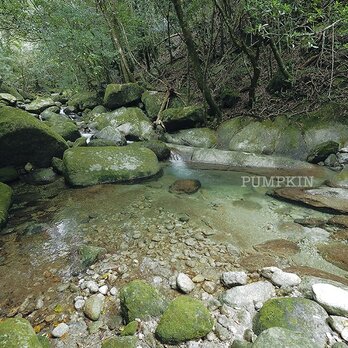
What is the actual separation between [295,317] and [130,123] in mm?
8278

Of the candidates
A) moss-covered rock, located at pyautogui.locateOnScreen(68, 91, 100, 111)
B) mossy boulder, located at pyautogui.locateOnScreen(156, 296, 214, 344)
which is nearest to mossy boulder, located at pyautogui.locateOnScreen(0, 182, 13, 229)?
mossy boulder, located at pyautogui.locateOnScreen(156, 296, 214, 344)

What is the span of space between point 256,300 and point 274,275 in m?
0.41

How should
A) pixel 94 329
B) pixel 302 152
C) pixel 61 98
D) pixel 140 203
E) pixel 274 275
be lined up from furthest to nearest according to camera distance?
pixel 61 98, pixel 302 152, pixel 140 203, pixel 274 275, pixel 94 329

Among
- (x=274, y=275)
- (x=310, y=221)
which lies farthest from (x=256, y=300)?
(x=310, y=221)

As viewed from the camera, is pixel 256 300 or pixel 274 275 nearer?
pixel 256 300

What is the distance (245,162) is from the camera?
6.41m

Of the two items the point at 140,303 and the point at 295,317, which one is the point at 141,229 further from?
the point at 295,317

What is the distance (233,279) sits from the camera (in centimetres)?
Result: 269

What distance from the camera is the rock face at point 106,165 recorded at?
18.0 ft

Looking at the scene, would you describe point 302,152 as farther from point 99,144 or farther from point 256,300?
point 99,144

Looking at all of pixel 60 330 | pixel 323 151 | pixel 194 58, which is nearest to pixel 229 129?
pixel 194 58

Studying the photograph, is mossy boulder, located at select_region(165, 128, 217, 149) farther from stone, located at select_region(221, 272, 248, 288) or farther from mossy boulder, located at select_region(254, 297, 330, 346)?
mossy boulder, located at select_region(254, 297, 330, 346)

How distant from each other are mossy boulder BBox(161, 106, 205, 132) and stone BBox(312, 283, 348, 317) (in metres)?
6.31

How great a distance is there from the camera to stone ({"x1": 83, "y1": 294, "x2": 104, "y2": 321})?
239cm
